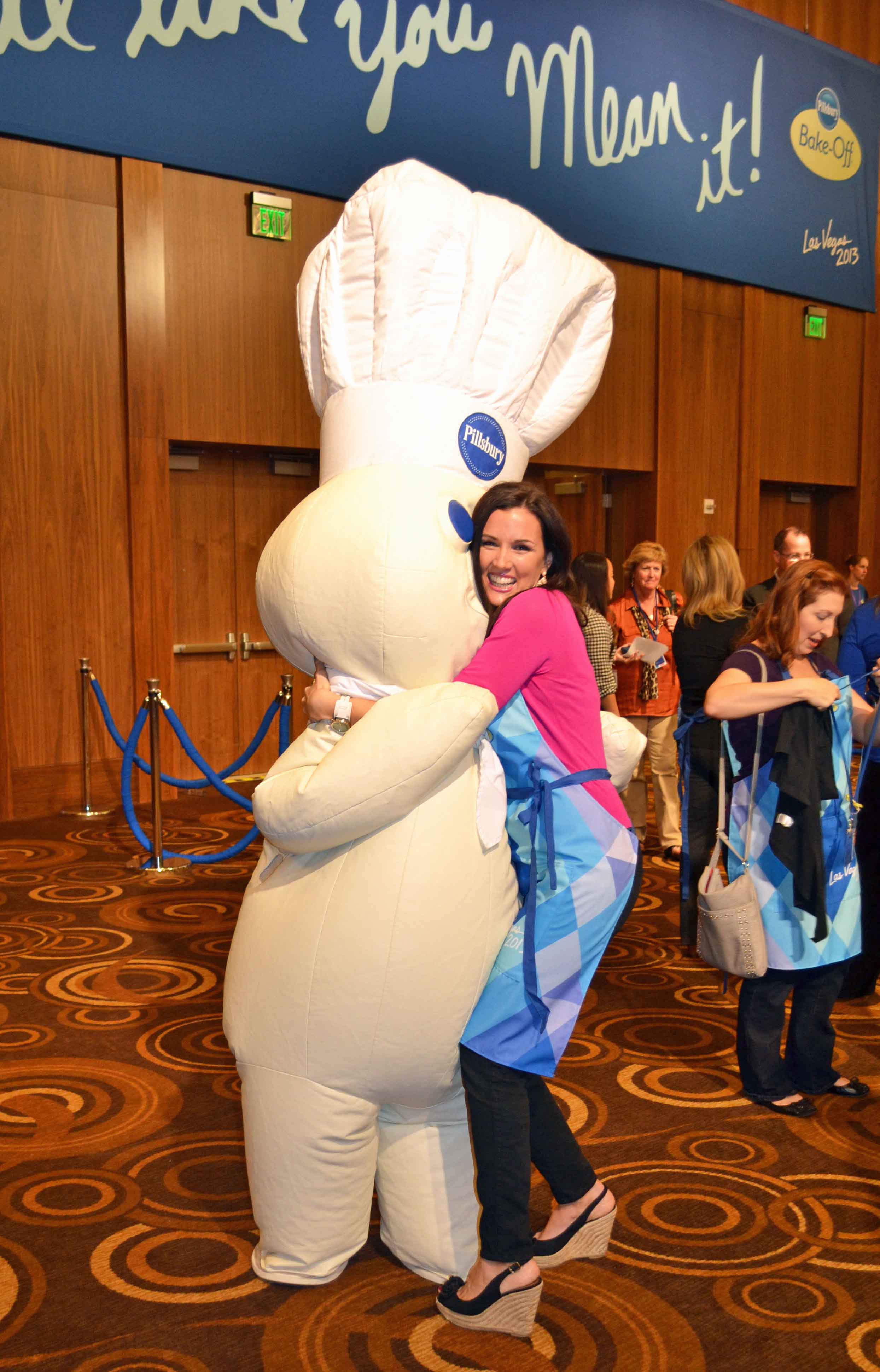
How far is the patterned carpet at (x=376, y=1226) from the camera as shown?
2070 millimetres

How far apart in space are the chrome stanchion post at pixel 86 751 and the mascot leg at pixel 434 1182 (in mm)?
4462

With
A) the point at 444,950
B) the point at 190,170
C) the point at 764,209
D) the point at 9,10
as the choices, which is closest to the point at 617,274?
the point at 764,209

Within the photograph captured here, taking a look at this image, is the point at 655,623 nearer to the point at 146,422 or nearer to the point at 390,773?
the point at 146,422

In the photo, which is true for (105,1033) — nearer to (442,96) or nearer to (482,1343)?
(482,1343)

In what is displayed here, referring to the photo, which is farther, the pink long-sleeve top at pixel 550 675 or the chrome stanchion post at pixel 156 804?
the chrome stanchion post at pixel 156 804

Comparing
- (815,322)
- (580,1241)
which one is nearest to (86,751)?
(580,1241)

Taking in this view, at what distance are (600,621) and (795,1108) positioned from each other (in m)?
2.38

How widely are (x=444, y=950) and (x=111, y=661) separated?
4.97 m

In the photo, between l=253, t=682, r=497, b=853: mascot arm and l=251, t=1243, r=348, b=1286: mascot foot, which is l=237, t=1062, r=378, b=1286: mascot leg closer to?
l=251, t=1243, r=348, b=1286: mascot foot

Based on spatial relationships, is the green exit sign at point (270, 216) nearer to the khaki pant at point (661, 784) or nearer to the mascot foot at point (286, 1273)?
the khaki pant at point (661, 784)

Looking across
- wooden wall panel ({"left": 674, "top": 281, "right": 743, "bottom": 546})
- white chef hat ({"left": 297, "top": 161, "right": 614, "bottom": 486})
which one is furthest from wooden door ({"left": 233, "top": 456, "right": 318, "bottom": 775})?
white chef hat ({"left": 297, "top": 161, "right": 614, "bottom": 486})

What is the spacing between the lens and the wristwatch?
214 centimetres

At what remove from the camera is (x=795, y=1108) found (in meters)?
3.00

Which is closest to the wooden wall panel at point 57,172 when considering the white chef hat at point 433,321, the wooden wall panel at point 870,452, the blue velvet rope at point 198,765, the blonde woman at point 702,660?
the blue velvet rope at point 198,765
